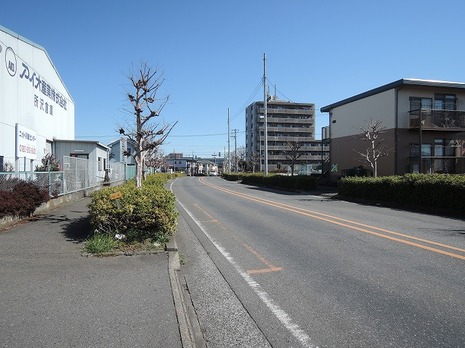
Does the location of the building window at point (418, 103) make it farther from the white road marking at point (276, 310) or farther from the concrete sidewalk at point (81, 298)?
the concrete sidewalk at point (81, 298)

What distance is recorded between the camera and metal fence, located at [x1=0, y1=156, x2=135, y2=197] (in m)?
11.4

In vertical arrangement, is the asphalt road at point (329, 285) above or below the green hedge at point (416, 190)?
below

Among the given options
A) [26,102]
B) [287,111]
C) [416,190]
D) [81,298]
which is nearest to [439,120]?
[416,190]

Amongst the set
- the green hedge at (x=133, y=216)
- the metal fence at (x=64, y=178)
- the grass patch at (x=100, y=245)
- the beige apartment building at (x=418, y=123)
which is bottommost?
the grass patch at (x=100, y=245)

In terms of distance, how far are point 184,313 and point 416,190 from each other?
14.0 meters

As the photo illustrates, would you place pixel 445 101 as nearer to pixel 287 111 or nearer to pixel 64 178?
pixel 64 178

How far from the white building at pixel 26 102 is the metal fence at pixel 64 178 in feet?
8.73

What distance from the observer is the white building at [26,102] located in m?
17.4

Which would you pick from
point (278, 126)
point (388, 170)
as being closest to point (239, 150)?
point (278, 126)

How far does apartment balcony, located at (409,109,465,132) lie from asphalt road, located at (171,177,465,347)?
17601mm

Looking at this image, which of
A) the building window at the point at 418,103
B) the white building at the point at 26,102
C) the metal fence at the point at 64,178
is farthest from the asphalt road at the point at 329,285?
the building window at the point at 418,103

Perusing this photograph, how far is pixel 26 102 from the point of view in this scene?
2003 cm

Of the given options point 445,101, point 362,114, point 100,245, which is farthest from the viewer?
point 362,114

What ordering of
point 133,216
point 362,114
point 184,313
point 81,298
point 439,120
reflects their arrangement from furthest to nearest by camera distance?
point 362,114 → point 439,120 → point 133,216 → point 81,298 → point 184,313
